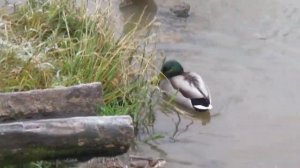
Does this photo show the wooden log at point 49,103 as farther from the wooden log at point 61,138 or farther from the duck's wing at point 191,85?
the duck's wing at point 191,85

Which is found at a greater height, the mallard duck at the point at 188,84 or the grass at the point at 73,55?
the grass at the point at 73,55

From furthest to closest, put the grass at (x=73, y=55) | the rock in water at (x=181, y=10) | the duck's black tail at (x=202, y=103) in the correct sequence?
the rock in water at (x=181, y=10) < the duck's black tail at (x=202, y=103) < the grass at (x=73, y=55)

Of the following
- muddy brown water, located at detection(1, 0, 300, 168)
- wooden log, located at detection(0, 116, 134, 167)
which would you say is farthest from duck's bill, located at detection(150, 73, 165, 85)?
wooden log, located at detection(0, 116, 134, 167)

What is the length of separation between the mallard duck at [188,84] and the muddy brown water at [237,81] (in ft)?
0.48

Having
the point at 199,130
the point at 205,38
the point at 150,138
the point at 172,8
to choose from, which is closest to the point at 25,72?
the point at 150,138

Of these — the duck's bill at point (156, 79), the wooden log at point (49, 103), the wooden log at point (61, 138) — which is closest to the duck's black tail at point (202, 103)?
the duck's bill at point (156, 79)

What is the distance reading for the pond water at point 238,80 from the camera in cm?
653

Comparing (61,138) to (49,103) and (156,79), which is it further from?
(156,79)

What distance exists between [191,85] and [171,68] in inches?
12.1

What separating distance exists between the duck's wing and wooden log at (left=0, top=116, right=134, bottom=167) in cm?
317

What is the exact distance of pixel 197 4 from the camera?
10297 mm

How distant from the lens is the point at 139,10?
33.2 feet

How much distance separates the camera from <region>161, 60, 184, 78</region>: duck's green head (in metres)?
7.74

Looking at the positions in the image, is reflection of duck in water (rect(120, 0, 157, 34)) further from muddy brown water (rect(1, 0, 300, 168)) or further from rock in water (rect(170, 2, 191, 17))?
rock in water (rect(170, 2, 191, 17))
